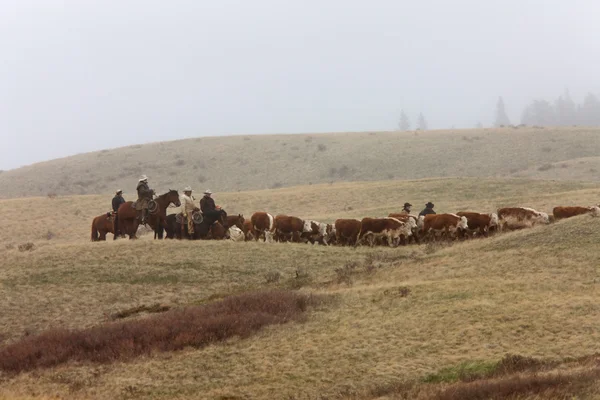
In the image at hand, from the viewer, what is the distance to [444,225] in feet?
87.6

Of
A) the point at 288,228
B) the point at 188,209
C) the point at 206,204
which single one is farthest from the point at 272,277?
the point at 206,204

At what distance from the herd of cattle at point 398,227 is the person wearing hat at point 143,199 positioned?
362 centimetres

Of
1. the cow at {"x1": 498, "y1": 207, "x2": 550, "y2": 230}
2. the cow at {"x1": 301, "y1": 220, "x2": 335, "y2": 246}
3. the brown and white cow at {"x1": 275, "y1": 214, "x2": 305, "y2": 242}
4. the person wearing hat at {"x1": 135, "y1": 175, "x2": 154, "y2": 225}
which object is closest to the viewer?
the cow at {"x1": 498, "y1": 207, "x2": 550, "y2": 230}

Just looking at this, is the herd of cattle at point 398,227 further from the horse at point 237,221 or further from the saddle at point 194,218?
the saddle at point 194,218

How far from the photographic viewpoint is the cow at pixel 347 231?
28109 millimetres

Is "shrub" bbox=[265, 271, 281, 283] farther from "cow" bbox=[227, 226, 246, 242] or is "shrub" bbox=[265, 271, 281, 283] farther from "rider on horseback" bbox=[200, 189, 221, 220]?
"rider on horseback" bbox=[200, 189, 221, 220]

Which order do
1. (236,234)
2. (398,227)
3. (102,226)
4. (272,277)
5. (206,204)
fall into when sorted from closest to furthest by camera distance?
(272,277)
(398,227)
(236,234)
(206,204)
(102,226)

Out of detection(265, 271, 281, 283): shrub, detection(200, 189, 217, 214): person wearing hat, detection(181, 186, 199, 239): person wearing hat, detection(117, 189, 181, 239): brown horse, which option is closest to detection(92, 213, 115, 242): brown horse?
detection(117, 189, 181, 239): brown horse

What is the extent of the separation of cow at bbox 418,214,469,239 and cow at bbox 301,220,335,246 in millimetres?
3992

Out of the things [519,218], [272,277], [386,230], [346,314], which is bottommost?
[346,314]

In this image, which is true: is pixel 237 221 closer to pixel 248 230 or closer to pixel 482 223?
pixel 248 230

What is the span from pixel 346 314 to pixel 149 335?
15.7 ft

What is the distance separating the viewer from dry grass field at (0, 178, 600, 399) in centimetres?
1247

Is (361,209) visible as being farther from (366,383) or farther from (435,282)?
(366,383)
